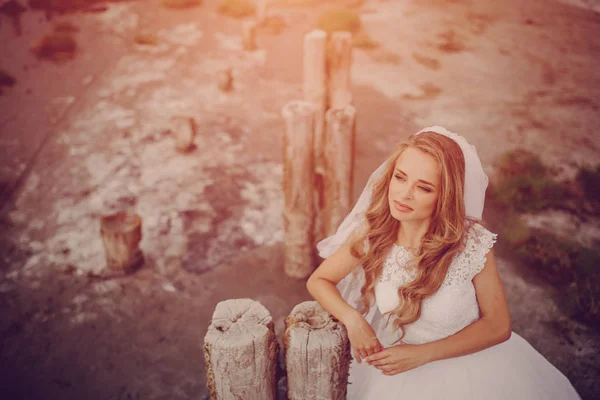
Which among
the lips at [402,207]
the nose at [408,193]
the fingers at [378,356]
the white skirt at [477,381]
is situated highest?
the nose at [408,193]

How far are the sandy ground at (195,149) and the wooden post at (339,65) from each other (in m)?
1.74

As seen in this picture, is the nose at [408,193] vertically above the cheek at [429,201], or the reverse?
the nose at [408,193]

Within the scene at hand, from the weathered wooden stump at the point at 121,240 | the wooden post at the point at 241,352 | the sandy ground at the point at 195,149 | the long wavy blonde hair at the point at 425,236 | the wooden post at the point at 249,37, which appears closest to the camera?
the wooden post at the point at 241,352

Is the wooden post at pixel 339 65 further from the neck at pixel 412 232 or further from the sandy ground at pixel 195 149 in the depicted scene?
the neck at pixel 412 232

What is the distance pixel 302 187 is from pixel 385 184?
2.02 metres

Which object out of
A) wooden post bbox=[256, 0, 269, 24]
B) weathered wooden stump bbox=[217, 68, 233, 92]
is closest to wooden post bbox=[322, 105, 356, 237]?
weathered wooden stump bbox=[217, 68, 233, 92]

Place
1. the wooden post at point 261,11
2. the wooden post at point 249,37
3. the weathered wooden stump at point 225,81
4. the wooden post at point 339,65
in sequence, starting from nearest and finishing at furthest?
1. the wooden post at point 339,65
2. the weathered wooden stump at point 225,81
3. the wooden post at point 249,37
4. the wooden post at point 261,11

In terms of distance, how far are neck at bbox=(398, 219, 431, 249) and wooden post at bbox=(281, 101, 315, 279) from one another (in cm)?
181

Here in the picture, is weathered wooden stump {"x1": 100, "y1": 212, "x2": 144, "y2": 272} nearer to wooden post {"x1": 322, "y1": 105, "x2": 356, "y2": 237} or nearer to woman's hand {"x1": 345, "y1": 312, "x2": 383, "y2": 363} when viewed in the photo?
wooden post {"x1": 322, "y1": 105, "x2": 356, "y2": 237}

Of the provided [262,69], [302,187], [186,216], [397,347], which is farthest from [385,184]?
[262,69]

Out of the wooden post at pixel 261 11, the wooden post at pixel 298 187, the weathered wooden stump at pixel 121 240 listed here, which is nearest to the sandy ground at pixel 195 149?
the weathered wooden stump at pixel 121 240

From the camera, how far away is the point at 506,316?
89.7 inches

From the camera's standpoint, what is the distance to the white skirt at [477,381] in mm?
2283

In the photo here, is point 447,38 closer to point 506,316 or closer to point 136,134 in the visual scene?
point 136,134
